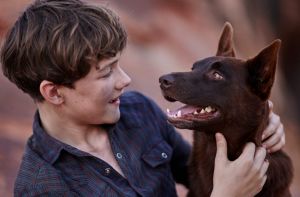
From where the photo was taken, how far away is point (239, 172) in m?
2.63

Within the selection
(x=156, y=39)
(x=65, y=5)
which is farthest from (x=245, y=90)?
(x=156, y=39)

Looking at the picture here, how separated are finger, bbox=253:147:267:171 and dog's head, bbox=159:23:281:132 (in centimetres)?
12

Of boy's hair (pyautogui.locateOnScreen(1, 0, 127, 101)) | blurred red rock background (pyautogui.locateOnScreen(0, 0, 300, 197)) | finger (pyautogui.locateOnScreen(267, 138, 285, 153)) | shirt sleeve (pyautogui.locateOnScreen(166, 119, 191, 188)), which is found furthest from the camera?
blurred red rock background (pyautogui.locateOnScreen(0, 0, 300, 197))

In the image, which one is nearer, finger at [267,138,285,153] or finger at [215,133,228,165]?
finger at [215,133,228,165]

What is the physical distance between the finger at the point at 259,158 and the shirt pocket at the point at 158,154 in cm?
43

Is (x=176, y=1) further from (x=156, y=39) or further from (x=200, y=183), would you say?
(x=200, y=183)

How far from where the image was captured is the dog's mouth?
256 centimetres

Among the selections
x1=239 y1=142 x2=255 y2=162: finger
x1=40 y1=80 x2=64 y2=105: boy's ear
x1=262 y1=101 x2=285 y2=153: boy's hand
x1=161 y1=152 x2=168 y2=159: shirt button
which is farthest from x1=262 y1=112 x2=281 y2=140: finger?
x1=40 y1=80 x2=64 y2=105: boy's ear

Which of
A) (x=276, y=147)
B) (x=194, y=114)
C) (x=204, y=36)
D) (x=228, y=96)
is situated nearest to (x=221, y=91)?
(x=228, y=96)

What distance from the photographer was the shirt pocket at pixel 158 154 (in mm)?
2832

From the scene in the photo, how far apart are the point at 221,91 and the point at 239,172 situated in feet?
1.07

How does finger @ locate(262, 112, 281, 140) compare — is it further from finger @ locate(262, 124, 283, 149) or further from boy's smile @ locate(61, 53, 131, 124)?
boy's smile @ locate(61, 53, 131, 124)

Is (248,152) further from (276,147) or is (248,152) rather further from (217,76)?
(217,76)

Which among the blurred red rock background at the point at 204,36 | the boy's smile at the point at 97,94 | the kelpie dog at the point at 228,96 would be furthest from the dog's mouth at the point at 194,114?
the blurred red rock background at the point at 204,36
